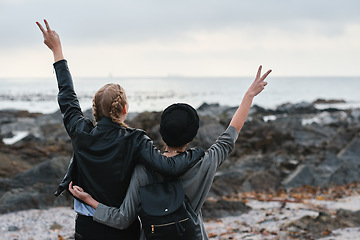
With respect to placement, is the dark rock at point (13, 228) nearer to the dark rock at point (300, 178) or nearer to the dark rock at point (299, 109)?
the dark rock at point (300, 178)

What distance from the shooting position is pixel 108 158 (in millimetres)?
2559

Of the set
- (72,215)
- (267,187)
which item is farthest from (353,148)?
(72,215)

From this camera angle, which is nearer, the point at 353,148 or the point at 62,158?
the point at 62,158

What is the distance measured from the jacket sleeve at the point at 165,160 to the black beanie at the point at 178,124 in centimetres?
10

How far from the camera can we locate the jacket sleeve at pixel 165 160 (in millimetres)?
2463

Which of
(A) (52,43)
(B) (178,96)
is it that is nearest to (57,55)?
(A) (52,43)

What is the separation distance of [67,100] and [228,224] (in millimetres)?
4697

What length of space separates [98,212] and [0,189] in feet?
20.8

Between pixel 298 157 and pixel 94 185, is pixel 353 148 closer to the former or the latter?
pixel 298 157

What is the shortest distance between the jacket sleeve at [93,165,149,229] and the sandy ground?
3.74 metres

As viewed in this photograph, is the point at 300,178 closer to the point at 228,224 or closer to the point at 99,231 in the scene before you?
the point at 228,224

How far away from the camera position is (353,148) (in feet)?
44.2

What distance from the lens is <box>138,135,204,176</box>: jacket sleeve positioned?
97.0 inches

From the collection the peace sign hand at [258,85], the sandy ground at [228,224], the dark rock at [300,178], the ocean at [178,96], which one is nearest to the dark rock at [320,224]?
the sandy ground at [228,224]
